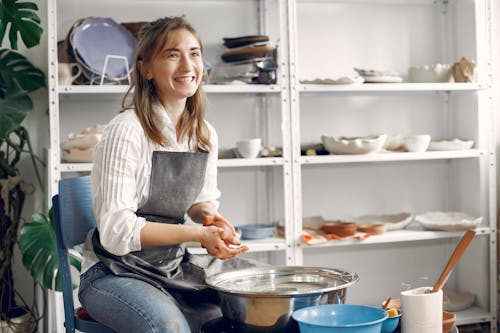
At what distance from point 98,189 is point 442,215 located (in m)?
2.14

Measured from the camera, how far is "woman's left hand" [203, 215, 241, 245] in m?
1.69

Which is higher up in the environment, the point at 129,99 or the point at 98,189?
the point at 129,99

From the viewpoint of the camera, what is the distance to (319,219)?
3418 mm

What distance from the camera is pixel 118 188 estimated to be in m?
1.73

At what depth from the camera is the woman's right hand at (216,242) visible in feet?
5.51

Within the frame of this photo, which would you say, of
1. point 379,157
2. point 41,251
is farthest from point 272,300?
point 379,157

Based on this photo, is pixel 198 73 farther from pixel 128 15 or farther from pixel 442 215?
pixel 442 215

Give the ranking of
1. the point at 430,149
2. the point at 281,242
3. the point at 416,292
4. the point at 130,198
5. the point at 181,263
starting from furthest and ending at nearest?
the point at 430,149
the point at 281,242
the point at 181,263
the point at 130,198
the point at 416,292

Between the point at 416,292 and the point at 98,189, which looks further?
the point at 98,189

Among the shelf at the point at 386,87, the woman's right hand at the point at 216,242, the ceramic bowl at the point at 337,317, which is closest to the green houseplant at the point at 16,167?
the shelf at the point at 386,87

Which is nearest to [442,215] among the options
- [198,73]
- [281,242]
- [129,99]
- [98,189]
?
[281,242]

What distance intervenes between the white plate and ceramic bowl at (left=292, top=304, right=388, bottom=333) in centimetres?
197

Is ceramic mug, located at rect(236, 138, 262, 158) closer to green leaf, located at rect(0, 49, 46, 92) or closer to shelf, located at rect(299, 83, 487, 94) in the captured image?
shelf, located at rect(299, 83, 487, 94)

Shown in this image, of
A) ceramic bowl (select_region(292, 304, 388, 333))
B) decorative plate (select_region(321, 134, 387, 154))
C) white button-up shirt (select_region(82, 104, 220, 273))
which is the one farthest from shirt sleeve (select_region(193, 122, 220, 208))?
decorative plate (select_region(321, 134, 387, 154))
